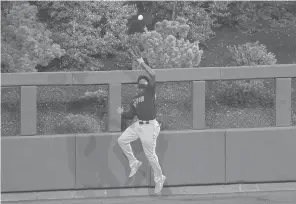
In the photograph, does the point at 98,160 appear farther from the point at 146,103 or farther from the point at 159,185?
the point at 146,103

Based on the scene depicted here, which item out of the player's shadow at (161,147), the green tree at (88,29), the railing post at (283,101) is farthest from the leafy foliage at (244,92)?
the green tree at (88,29)

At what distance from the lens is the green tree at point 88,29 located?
1800cm

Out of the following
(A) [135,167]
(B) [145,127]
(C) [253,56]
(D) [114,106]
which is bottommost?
(A) [135,167]

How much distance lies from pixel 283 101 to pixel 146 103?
2602 mm

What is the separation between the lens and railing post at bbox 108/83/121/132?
15477 millimetres

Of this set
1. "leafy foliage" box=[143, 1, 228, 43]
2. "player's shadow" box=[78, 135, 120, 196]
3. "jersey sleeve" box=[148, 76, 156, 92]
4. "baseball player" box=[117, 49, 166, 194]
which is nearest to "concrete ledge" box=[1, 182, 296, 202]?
"player's shadow" box=[78, 135, 120, 196]

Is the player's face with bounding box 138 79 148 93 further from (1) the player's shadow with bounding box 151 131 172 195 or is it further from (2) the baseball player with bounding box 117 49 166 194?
(1) the player's shadow with bounding box 151 131 172 195

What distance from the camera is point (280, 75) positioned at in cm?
1580

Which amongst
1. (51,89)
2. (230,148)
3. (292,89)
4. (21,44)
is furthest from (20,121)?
(292,89)

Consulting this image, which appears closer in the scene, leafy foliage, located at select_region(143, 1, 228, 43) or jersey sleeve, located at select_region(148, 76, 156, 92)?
jersey sleeve, located at select_region(148, 76, 156, 92)

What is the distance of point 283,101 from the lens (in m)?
16.0

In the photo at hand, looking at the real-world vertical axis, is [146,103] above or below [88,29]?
below

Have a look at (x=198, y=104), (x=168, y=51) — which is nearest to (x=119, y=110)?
(x=198, y=104)

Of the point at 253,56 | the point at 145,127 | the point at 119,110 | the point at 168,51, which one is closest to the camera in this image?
the point at 145,127
